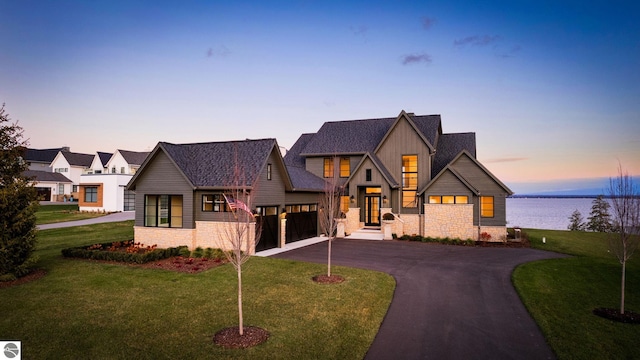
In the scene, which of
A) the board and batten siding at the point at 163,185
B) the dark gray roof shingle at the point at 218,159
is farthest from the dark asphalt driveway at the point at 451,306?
the board and batten siding at the point at 163,185

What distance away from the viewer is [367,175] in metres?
29.7

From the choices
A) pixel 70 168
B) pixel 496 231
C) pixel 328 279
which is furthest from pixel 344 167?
pixel 70 168

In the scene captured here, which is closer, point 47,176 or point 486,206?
point 486,206

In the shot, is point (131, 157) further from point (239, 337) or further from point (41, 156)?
point (239, 337)

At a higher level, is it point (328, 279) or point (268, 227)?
point (268, 227)

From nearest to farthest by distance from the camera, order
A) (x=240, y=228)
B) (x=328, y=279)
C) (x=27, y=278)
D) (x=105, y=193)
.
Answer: (x=240, y=228) → (x=328, y=279) → (x=27, y=278) → (x=105, y=193)

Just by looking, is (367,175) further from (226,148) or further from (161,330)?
(161,330)

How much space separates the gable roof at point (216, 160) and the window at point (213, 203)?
815 mm

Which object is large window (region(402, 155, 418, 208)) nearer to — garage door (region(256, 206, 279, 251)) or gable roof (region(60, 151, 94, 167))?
garage door (region(256, 206, 279, 251))

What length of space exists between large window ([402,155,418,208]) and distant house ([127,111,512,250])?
83mm

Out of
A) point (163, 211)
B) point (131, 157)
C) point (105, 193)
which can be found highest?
point (131, 157)

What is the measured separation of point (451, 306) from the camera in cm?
1165

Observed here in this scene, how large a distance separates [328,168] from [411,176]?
7626mm

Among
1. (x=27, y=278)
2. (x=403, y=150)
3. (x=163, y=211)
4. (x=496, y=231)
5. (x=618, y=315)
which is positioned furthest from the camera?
(x=403, y=150)
